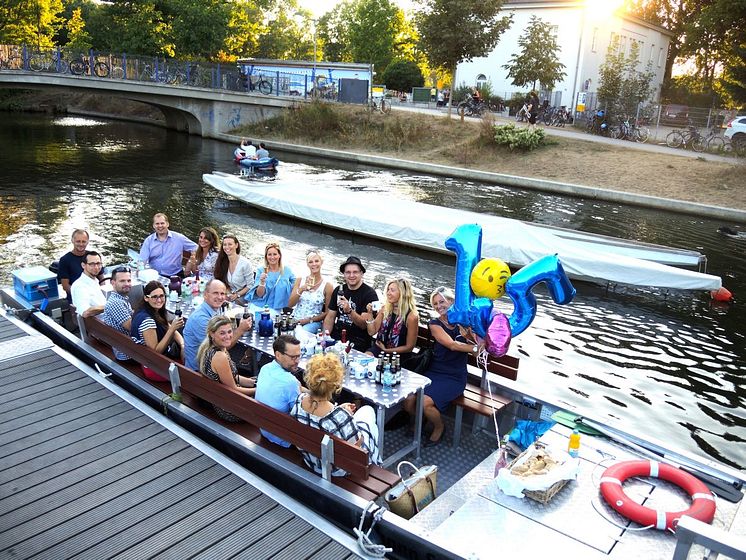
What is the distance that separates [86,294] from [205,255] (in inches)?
94.3

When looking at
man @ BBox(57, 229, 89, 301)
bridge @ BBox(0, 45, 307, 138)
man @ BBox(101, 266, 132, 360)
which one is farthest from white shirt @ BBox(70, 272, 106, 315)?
bridge @ BBox(0, 45, 307, 138)

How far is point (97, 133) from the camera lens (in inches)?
1602

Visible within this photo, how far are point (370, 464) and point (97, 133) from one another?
41.1 meters

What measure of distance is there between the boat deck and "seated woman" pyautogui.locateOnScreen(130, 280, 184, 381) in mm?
632

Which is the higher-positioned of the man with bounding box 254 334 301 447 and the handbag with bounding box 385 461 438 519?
the man with bounding box 254 334 301 447

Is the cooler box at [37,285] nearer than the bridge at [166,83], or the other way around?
the cooler box at [37,285]

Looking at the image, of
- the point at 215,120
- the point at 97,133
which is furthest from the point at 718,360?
the point at 97,133

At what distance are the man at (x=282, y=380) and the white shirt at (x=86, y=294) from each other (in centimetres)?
342

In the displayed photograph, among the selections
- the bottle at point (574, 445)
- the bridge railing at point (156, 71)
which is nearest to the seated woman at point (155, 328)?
the bottle at point (574, 445)

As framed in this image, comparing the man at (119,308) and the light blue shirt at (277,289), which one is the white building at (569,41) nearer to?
the light blue shirt at (277,289)

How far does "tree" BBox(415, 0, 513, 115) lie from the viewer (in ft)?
103

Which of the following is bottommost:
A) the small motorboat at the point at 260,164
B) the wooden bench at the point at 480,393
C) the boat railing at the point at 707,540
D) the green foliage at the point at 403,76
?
the wooden bench at the point at 480,393

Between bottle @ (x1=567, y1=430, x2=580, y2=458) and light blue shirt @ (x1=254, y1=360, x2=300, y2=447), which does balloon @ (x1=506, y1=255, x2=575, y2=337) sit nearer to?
bottle @ (x1=567, y1=430, x2=580, y2=458)

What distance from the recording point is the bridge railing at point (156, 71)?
32.7 meters
